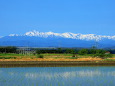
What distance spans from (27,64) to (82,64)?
306 inches

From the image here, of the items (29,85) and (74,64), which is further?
(74,64)

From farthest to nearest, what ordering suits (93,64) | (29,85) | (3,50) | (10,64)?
(3,50), (93,64), (10,64), (29,85)

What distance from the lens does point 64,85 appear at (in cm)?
1855

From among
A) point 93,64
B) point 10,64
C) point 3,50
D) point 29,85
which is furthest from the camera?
point 3,50

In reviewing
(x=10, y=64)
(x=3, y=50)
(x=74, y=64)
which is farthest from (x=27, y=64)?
(x=3, y=50)

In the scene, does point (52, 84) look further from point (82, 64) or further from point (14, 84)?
point (82, 64)

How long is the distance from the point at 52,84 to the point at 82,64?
20.0 meters

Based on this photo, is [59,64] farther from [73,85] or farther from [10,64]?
[73,85]

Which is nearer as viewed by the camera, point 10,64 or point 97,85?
point 97,85

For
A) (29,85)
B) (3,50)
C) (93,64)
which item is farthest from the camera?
(3,50)

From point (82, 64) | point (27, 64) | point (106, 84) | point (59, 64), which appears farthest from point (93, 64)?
point (106, 84)

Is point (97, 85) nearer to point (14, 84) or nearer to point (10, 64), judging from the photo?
point (14, 84)

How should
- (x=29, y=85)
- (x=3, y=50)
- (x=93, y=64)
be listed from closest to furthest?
(x=29, y=85) < (x=93, y=64) < (x=3, y=50)

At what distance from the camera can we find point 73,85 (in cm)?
1856
